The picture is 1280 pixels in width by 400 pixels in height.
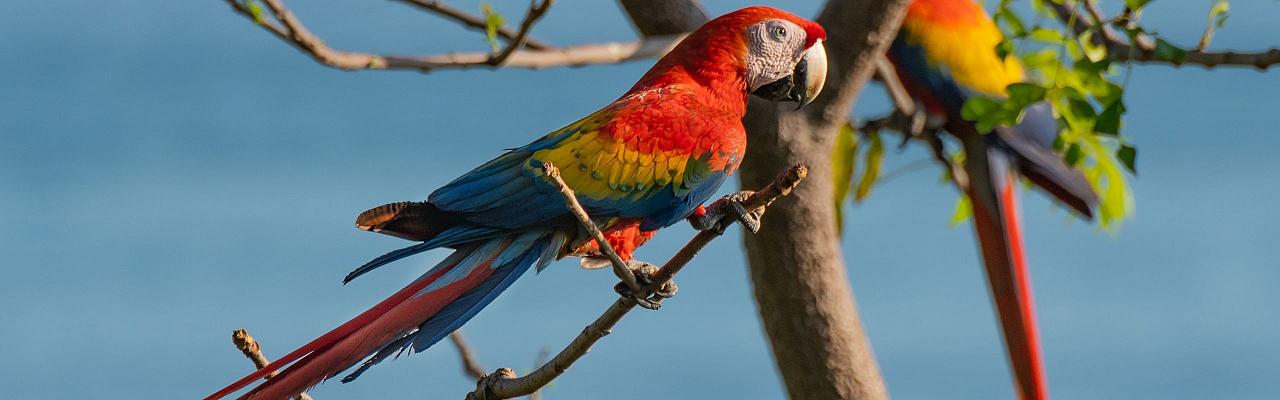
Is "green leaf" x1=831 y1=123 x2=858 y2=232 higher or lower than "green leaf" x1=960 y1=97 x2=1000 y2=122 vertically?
higher

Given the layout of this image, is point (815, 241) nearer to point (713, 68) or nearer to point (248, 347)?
point (713, 68)

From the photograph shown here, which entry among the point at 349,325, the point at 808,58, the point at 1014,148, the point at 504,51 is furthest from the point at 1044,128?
the point at 349,325

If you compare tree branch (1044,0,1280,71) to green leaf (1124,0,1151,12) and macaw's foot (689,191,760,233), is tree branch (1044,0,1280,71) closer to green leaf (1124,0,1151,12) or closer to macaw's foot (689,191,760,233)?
green leaf (1124,0,1151,12)

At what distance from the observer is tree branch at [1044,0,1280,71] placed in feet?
6.21

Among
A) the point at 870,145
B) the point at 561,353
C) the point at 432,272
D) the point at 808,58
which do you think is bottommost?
the point at 561,353

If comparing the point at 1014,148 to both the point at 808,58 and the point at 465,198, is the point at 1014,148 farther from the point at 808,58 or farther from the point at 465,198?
the point at 465,198

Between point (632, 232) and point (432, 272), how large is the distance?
0.31m

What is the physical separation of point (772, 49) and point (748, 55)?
0.13 ft

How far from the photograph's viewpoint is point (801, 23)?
1.92m

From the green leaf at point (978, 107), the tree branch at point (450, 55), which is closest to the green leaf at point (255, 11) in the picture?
the tree branch at point (450, 55)

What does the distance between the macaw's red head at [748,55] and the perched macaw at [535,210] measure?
0.10ft

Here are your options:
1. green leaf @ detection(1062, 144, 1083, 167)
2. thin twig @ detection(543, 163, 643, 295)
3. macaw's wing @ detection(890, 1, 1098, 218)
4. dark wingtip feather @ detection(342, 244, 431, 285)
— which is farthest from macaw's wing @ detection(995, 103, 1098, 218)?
dark wingtip feather @ detection(342, 244, 431, 285)

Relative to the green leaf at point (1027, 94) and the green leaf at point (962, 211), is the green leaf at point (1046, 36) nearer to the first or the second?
the green leaf at point (1027, 94)

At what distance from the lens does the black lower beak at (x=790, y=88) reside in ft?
6.35
